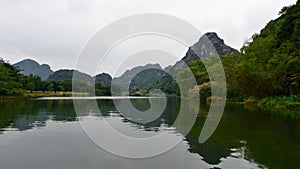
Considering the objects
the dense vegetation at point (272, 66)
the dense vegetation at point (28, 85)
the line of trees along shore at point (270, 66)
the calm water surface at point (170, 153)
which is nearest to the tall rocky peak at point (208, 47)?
the dense vegetation at point (28, 85)

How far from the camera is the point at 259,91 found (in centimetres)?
4112

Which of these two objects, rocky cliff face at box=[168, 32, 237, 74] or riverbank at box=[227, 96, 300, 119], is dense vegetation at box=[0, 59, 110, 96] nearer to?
riverbank at box=[227, 96, 300, 119]

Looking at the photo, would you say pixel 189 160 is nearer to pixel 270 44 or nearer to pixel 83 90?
pixel 270 44

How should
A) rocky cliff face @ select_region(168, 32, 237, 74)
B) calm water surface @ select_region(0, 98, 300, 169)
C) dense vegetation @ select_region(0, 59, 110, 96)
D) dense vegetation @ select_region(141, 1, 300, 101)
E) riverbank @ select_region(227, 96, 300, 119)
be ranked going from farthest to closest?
rocky cliff face @ select_region(168, 32, 237, 74), dense vegetation @ select_region(0, 59, 110, 96), dense vegetation @ select_region(141, 1, 300, 101), riverbank @ select_region(227, 96, 300, 119), calm water surface @ select_region(0, 98, 300, 169)

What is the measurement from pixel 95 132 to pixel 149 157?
6254mm

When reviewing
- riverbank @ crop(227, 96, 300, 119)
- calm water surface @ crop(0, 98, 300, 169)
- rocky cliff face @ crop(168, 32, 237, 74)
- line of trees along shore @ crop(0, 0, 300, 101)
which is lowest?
calm water surface @ crop(0, 98, 300, 169)

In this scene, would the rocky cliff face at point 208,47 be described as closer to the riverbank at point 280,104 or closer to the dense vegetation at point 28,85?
the dense vegetation at point 28,85

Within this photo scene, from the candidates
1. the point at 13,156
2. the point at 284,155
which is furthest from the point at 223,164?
the point at 13,156

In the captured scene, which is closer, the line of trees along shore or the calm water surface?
the calm water surface

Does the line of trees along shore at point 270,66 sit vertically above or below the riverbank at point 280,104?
above

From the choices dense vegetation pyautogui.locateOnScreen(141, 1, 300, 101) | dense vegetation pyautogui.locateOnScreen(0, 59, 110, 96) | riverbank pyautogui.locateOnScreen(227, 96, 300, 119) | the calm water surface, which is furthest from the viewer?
dense vegetation pyautogui.locateOnScreen(0, 59, 110, 96)

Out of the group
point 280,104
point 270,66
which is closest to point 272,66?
point 270,66

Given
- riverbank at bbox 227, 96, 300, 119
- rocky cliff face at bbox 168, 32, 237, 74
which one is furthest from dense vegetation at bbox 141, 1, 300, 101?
rocky cliff face at bbox 168, 32, 237, 74

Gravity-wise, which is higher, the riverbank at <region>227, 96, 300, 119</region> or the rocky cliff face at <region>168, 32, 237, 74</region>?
the rocky cliff face at <region>168, 32, 237, 74</region>
